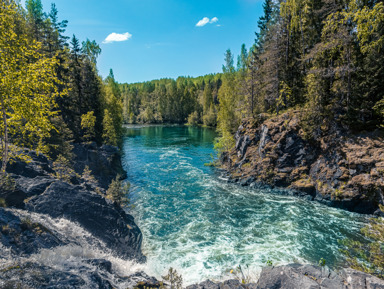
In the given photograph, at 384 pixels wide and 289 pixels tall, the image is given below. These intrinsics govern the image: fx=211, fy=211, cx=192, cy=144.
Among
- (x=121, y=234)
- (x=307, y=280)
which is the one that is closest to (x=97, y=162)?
(x=121, y=234)

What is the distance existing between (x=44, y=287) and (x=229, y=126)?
37.8 metres

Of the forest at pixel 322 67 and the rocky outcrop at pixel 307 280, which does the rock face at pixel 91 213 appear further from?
the forest at pixel 322 67

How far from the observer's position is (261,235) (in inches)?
631

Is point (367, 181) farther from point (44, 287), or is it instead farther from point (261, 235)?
point (44, 287)

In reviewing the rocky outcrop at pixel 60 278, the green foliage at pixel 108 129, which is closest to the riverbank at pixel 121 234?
the rocky outcrop at pixel 60 278

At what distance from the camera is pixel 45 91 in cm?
1077

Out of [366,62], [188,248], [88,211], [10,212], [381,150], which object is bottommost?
[188,248]

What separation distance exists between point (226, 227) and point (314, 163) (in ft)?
43.2

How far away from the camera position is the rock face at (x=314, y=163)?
61.9 feet

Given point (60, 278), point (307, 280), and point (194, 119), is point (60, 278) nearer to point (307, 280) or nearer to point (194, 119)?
point (307, 280)

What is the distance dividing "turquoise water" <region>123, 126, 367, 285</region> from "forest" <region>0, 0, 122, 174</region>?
9.78m

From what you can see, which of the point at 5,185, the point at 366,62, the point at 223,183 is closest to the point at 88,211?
the point at 5,185

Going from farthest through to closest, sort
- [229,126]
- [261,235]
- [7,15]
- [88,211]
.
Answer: [229,126], [261,235], [88,211], [7,15]

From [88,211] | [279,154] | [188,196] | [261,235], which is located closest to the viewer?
A: [88,211]
